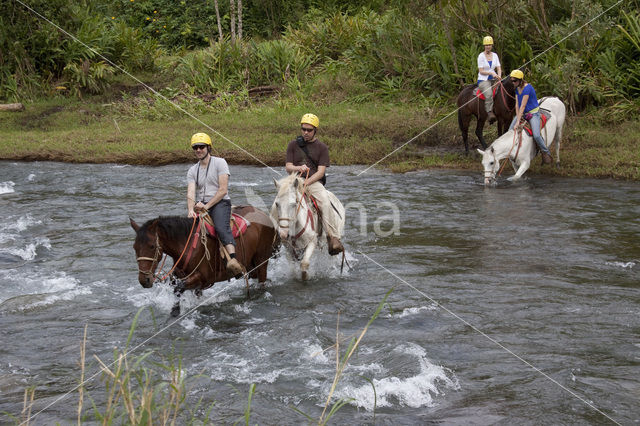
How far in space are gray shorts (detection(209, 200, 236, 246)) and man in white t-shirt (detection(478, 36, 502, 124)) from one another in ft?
38.7

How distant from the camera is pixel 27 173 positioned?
1973 cm

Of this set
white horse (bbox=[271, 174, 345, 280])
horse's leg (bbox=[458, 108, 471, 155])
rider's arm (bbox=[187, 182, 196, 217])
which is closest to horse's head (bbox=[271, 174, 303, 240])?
white horse (bbox=[271, 174, 345, 280])

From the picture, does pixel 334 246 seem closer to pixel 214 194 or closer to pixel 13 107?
pixel 214 194

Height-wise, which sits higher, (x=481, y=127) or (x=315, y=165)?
(x=481, y=127)

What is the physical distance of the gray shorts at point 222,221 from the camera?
927cm

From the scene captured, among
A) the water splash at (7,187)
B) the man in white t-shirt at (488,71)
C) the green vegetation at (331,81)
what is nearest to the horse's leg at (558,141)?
the green vegetation at (331,81)

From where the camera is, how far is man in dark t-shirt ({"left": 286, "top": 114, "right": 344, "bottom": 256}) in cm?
1044

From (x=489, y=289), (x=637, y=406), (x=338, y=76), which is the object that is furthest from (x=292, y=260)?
(x=338, y=76)

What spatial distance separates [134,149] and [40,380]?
14.5m

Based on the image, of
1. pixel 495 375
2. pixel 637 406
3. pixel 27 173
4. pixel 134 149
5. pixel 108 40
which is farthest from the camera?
pixel 108 40

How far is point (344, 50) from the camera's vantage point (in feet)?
97.5

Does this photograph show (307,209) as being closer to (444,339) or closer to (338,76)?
(444,339)

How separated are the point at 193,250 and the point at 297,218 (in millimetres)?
1812

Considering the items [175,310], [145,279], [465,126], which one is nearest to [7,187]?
[175,310]
